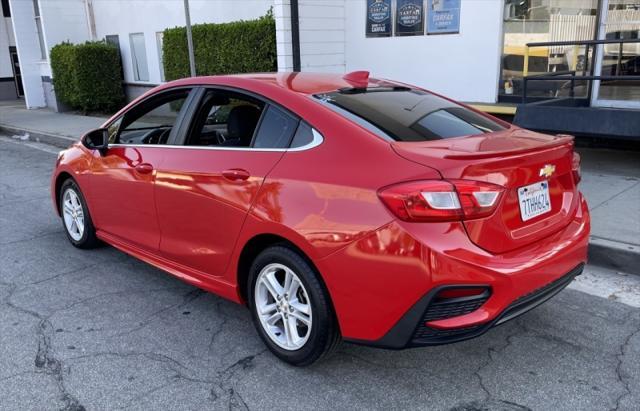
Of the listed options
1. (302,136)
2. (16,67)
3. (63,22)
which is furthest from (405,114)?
(16,67)

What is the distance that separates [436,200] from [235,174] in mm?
1259

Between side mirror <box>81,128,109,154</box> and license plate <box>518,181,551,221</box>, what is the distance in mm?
3158

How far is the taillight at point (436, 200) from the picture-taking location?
102 inches

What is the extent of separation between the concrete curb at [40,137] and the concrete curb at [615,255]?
32.5 feet

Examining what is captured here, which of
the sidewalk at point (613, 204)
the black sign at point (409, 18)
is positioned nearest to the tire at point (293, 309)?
the sidewalk at point (613, 204)

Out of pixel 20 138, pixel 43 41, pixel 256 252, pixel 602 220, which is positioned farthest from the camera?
pixel 43 41

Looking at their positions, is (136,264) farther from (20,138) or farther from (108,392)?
(20,138)

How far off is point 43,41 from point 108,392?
18.2 meters

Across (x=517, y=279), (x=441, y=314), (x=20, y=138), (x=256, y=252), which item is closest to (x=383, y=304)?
(x=441, y=314)

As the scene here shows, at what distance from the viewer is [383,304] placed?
269cm

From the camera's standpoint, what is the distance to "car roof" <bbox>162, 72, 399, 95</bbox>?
3494 mm

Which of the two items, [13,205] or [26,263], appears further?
[13,205]

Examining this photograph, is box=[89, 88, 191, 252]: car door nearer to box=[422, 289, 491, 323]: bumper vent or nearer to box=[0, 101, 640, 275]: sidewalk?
box=[422, 289, 491, 323]: bumper vent

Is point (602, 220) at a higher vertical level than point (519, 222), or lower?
lower
